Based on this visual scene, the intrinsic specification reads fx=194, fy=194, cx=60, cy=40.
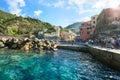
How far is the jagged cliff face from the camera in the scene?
264 feet

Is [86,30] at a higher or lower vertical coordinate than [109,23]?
lower

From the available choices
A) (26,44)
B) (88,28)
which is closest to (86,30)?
(88,28)

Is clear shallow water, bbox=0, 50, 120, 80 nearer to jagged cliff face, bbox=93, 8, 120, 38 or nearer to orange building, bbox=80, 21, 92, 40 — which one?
jagged cliff face, bbox=93, 8, 120, 38

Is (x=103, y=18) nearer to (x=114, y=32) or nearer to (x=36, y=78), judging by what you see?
(x=114, y=32)

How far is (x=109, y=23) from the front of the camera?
89188 mm

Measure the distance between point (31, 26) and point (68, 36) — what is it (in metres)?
41.9

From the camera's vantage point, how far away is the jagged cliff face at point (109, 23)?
3170 inches

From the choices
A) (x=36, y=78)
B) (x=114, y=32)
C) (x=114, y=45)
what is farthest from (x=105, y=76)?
(x=114, y=32)

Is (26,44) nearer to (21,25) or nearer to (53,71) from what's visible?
(53,71)

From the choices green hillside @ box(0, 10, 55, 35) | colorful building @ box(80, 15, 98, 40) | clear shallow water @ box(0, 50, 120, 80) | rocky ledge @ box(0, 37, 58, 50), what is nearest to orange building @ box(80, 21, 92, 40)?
colorful building @ box(80, 15, 98, 40)

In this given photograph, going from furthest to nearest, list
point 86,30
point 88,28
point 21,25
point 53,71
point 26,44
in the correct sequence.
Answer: point 21,25, point 86,30, point 88,28, point 26,44, point 53,71

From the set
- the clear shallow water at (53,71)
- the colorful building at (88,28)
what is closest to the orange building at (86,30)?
the colorful building at (88,28)

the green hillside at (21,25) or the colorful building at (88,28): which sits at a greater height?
the green hillside at (21,25)

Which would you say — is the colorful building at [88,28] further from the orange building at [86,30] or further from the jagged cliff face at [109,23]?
the jagged cliff face at [109,23]
